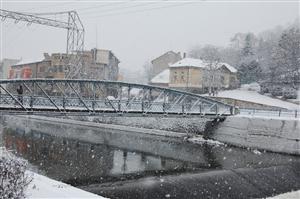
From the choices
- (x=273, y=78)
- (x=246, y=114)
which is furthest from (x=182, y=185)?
(x=273, y=78)

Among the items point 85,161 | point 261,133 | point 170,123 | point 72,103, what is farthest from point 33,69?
point 261,133

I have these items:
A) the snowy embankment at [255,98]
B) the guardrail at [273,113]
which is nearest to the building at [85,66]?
the snowy embankment at [255,98]

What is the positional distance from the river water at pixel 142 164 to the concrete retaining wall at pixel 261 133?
4.12ft

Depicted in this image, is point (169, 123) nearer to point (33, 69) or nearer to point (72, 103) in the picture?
point (72, 103)

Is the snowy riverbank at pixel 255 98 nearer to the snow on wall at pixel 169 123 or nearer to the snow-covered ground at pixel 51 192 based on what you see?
the snow on wall at pixel 169 123

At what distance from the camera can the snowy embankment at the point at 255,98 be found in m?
45.8

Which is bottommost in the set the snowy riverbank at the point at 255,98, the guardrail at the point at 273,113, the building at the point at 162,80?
the guardrail at the point at 273,113

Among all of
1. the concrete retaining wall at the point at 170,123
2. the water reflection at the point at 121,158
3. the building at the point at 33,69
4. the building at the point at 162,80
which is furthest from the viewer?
the building at the point at 162,80

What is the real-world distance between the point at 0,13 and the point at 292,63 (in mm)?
39459

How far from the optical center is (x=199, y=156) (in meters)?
26.9

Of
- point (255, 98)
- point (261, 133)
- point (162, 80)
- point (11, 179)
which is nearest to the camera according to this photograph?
point (11, 179)

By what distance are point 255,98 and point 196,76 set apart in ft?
44.6

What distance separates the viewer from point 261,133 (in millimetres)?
30812

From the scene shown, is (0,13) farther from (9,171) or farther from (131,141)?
(9,171)
